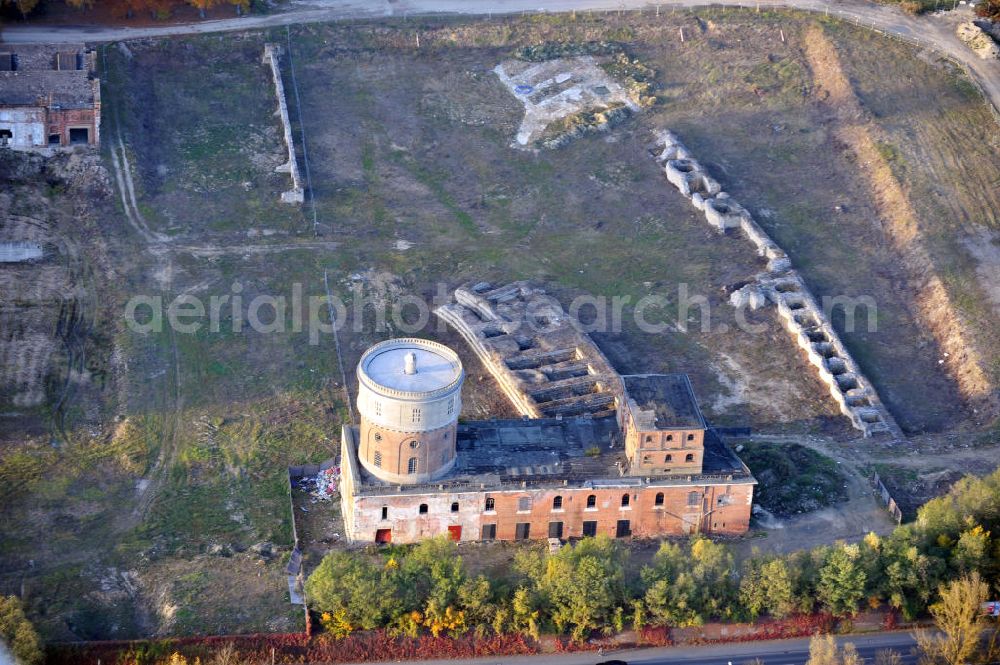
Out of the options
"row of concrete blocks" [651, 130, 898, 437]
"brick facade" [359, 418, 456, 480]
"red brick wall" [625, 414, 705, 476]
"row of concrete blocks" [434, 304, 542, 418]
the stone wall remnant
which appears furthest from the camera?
"row of concrete blocks" [651, 130, 898, 437]

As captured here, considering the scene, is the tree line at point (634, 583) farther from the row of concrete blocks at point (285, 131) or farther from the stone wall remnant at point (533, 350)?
the row of concrete blocks at point (285, 131)

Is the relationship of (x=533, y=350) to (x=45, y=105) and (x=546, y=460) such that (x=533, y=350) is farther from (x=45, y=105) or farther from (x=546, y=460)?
(x=45, y=105)

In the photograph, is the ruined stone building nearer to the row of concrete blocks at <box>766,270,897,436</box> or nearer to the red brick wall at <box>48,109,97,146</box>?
the red brick wall at <box>48,109,97,146</box>

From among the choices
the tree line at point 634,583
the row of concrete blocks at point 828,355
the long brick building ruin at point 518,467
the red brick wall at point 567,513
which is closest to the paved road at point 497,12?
the row of concrete blocks at point 828,355

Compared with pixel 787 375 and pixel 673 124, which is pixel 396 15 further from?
pixel 787 375

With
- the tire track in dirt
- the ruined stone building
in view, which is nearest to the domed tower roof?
the tire track in dirt

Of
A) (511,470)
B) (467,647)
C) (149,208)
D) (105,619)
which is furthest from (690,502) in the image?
(149,208)

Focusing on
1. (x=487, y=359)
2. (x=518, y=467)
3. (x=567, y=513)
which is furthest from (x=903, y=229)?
(x=518, y=467)
